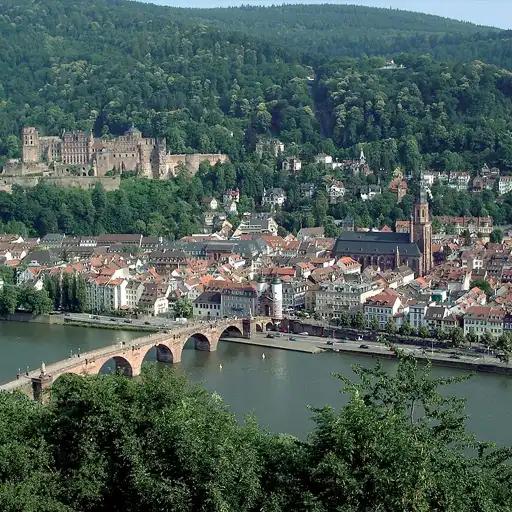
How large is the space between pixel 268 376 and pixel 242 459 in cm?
1091

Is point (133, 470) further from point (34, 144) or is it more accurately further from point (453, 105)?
point (453, 105)

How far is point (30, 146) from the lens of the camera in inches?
1811

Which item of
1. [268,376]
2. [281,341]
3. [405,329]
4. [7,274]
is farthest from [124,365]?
[7,274]

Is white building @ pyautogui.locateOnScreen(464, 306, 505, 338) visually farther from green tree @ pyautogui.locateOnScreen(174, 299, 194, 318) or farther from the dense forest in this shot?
the dense forest

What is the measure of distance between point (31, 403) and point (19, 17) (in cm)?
6190

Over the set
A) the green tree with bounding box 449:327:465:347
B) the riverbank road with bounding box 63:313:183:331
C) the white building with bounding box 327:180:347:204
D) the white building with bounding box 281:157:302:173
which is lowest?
the riverbank road with bounding box 63:313:183:331

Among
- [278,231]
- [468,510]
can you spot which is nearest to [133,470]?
[468,510]

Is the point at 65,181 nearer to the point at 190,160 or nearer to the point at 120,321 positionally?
the point at 190,160

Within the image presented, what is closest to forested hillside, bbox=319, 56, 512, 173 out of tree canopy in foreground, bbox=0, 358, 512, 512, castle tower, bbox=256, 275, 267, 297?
castle tower, bbox=256, 275, 267, 297

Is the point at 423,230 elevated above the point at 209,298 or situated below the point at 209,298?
above

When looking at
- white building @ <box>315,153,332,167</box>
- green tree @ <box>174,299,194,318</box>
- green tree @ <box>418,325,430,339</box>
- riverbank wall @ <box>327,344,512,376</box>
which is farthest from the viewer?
white building @ <box>315,153,332,167</box>

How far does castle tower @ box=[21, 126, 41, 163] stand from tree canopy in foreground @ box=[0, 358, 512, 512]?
35.8 metres

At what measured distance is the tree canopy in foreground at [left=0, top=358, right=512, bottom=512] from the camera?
892cm

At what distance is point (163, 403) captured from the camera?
11.0 m
